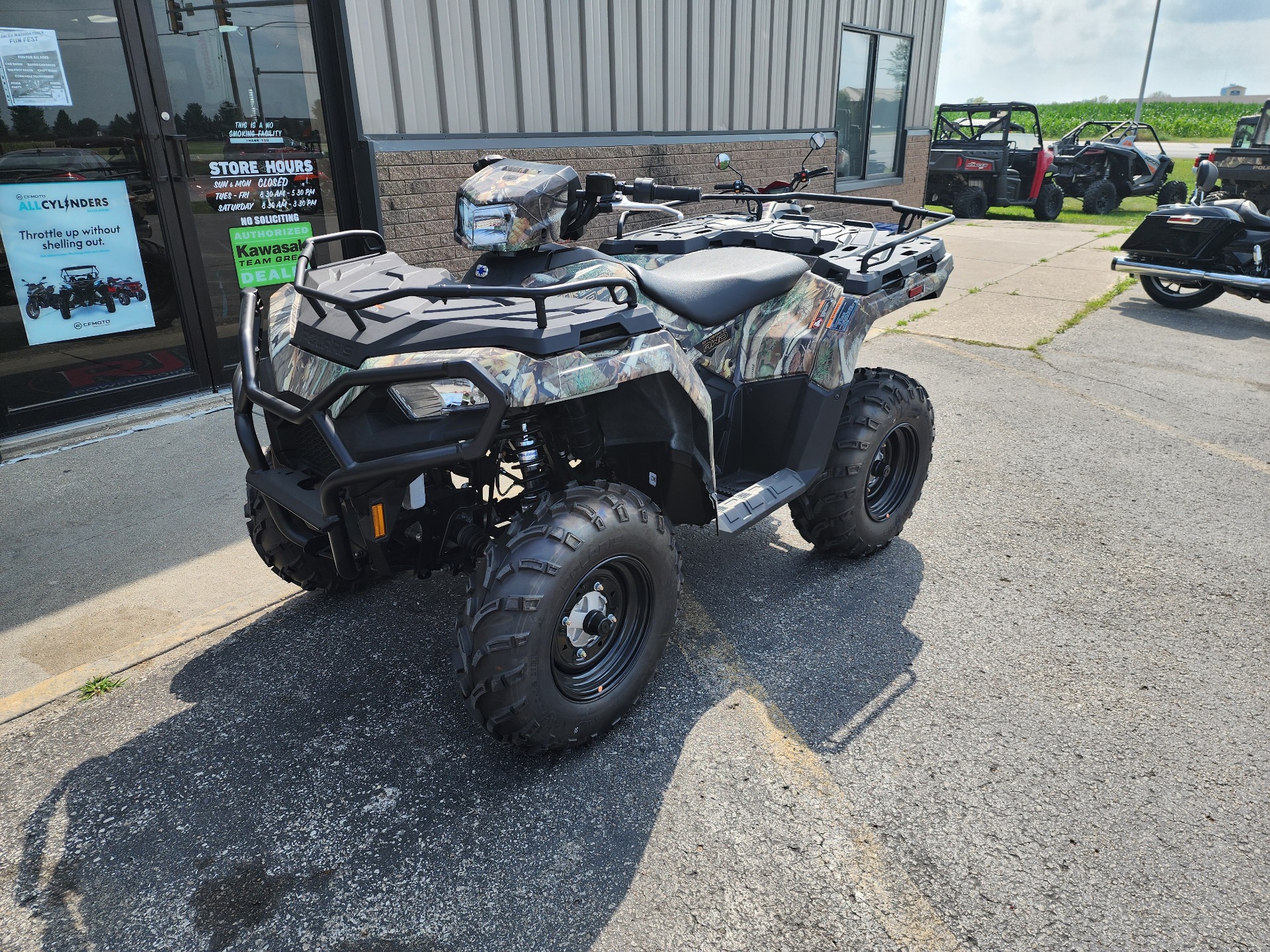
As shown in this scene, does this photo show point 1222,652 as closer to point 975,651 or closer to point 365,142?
point 975,651

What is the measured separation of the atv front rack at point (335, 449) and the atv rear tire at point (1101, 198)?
62.1ft

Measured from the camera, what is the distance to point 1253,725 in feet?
9.40

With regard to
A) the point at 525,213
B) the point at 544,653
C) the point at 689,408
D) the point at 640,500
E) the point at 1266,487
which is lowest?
the point at 1266,487

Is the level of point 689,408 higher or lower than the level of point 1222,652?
higher

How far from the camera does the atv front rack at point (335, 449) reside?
7.30 feet

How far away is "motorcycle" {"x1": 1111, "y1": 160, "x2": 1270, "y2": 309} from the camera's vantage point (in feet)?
28.0

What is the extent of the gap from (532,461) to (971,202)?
16489 mm

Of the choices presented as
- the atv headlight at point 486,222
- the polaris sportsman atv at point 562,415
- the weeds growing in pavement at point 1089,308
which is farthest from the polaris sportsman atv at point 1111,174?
the atv headlight at point 486,222

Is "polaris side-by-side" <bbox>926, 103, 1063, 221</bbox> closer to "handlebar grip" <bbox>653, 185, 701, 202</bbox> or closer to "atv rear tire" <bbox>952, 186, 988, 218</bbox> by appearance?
"atv rear tire" <bbox>952, 186, 988, 218</bbox>

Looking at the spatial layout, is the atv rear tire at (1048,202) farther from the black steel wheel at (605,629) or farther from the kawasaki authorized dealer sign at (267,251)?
the black steel wheel at (605,629)

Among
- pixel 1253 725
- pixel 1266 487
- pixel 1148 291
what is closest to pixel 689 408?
pixel 1253 725

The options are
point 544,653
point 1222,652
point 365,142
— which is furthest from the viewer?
point 365,142

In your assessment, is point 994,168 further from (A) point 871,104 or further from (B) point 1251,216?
(B) point 1251,216

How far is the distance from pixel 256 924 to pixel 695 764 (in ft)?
4.12
